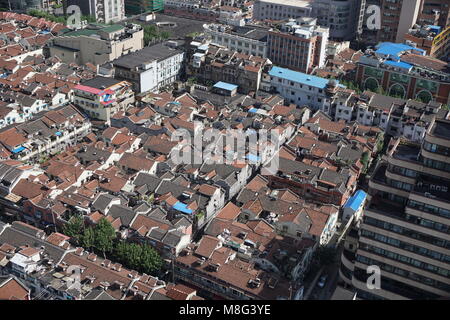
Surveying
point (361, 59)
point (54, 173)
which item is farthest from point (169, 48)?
point (54, 173)

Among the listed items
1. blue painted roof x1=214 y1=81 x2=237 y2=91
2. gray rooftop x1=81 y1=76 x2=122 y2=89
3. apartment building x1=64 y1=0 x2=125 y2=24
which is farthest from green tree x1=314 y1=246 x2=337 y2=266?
apartment building x1=64 y1=0 x2=125 y2=24

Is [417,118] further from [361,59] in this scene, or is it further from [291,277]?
[291,277]

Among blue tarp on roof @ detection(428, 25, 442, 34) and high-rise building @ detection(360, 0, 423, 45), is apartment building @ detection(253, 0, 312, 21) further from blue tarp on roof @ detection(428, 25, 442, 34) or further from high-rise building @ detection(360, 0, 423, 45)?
blue tarp on roof @ detection(428, 25, 442, 34)

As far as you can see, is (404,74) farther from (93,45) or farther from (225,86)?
(93,45)

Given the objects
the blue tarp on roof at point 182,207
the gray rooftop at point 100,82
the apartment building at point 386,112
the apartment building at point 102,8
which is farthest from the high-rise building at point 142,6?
the blue tarp on roof at point 182,207

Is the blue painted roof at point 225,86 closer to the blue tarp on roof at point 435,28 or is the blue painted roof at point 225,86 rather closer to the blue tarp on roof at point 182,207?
the blue tarp on roof at point 182,207

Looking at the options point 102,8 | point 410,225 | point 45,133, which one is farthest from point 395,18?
point 410,225

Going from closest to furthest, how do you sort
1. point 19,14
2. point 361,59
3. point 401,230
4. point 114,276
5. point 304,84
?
1. point 401,230
2. point 114,276
3. point 304,84
4. point 361,59
5. point 19,14
